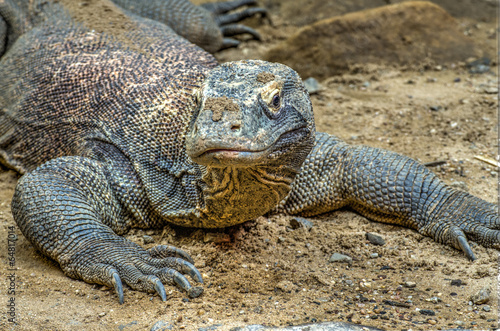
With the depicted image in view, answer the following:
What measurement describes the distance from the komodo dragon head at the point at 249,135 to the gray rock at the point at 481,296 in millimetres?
1337

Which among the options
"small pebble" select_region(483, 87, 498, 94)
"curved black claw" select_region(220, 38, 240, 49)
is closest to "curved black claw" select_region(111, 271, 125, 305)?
"small pebble" select_region(483, 87, 498, 94)

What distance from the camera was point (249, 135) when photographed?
297 cm

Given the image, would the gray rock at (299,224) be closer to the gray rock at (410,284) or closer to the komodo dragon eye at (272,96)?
the gray rock at (410,284)

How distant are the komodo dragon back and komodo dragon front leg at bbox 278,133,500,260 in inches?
48.0

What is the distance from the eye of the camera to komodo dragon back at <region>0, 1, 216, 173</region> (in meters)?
4.42

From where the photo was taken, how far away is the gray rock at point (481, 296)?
132 inches

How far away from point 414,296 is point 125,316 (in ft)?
5.89

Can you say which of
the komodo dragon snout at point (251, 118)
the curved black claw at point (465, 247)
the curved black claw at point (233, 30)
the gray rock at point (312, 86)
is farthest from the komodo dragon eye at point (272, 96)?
the curved black claw at point (233, 30)

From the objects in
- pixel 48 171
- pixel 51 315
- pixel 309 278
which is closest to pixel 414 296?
pixel 309 278

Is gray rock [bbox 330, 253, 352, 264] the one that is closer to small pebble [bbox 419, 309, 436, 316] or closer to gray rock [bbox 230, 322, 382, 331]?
small pebble [bbox 419, 309, 436, 316]

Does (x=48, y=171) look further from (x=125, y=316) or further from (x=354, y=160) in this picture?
(x=354, y=160)

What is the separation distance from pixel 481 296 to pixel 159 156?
244cm

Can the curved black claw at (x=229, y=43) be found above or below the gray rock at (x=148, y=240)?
above

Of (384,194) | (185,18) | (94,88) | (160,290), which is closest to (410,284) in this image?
(384,194)
